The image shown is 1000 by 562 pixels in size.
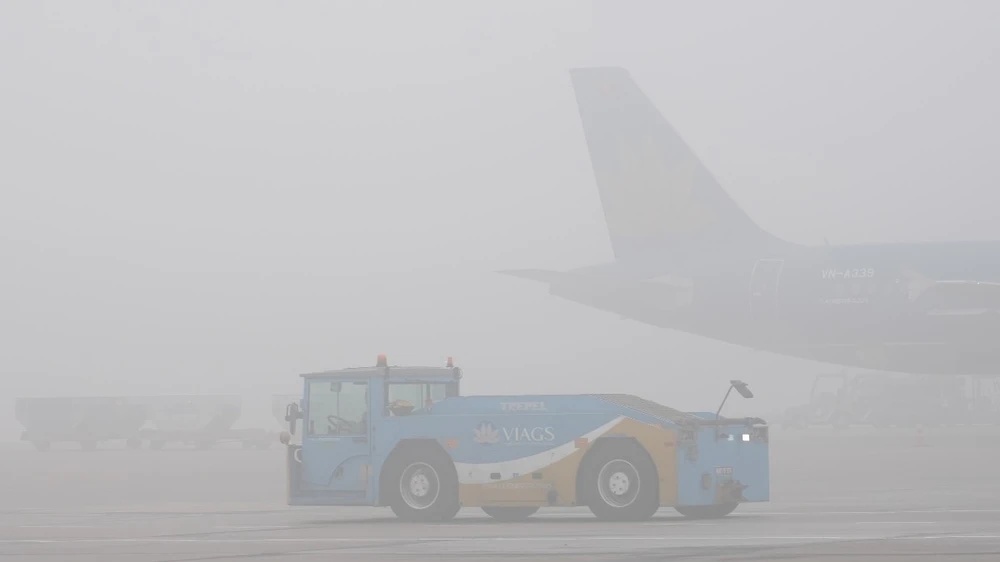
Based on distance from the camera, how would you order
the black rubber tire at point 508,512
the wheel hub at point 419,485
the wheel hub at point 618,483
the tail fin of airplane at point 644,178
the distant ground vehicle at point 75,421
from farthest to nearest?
the distant ground vehicle at point 75,421 → the tail fin of airplane at point 644,178 → the black rubber tire at point 508,512 → the wheel hub at point 419,485 → the wheel hub at point 618,483

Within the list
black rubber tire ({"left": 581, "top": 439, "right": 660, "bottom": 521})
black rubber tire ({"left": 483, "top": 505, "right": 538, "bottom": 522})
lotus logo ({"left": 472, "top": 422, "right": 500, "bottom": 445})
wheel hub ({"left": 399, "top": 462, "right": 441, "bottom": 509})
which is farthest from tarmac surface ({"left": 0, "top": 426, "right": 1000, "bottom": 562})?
lotus logo ({"left": 472, "top": 422, "right": 500, "bottom": 445})

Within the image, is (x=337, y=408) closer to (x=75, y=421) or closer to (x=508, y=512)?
(x=508, y=512)

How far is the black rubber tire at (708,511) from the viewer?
21.6m

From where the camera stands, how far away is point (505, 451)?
21406 mm

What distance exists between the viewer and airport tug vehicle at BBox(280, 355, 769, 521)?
20.7 metres

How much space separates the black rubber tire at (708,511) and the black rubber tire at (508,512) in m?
2.13

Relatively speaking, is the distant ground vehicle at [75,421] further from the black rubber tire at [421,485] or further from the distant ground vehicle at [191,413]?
the black rubber tire at [421,485]

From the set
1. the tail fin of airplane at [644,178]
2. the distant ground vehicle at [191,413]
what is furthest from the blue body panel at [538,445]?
the distant ground vehicle at [191,413]

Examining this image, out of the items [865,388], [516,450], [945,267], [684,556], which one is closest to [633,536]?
[684,556]

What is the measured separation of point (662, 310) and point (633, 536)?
32.2 meters

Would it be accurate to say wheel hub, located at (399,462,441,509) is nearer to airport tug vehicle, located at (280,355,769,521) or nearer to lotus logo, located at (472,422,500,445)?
airport tug vehicle, located at (280,355,769,521)

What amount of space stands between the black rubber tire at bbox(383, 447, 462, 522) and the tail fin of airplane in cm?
2936

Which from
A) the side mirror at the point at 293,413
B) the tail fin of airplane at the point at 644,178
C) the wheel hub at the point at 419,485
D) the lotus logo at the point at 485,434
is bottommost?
the wheel hub at the point at 419,485

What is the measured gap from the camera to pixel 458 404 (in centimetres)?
2197
